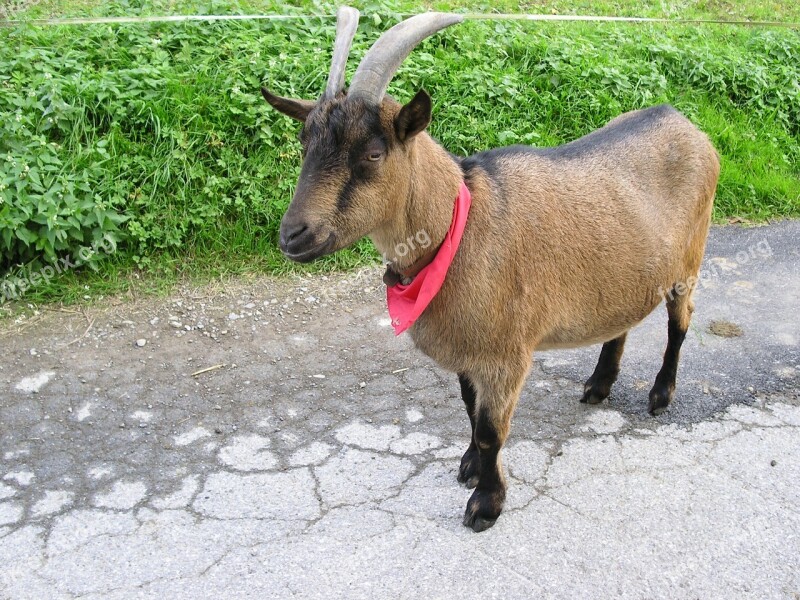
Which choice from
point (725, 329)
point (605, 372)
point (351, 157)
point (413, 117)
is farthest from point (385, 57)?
point (725, 329)

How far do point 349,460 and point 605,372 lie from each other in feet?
5.11

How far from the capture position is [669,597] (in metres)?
3.32

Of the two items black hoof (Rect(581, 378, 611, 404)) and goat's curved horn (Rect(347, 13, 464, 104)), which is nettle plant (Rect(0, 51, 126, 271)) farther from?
black hoof (Rect(581, 378, 611, 404))

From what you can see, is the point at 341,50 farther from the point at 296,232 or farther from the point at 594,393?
the point at 594,393

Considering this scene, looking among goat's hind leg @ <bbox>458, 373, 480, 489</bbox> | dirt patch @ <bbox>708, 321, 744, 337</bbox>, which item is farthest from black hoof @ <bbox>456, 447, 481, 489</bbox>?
dirt patch @ <bbox>708, 321, 744, 337</bbox>

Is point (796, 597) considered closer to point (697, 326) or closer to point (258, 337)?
point (697, 326)

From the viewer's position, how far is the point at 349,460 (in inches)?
163

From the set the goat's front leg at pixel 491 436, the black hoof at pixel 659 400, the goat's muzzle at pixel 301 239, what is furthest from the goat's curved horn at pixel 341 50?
the black hoof at pixel 659 400

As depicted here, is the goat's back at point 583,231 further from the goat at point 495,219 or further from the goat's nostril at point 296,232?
the goat's nostril at point 296,232

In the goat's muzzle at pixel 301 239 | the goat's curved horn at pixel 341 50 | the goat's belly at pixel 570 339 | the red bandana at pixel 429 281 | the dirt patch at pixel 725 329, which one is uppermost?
the goat's curved horn at pixel 341 50

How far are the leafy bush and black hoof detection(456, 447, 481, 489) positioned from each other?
235 centimetres

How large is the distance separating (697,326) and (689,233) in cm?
141

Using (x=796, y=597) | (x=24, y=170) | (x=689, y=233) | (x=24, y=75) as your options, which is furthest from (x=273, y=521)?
(x=24, y=75)

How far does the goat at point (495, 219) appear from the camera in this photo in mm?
3166
